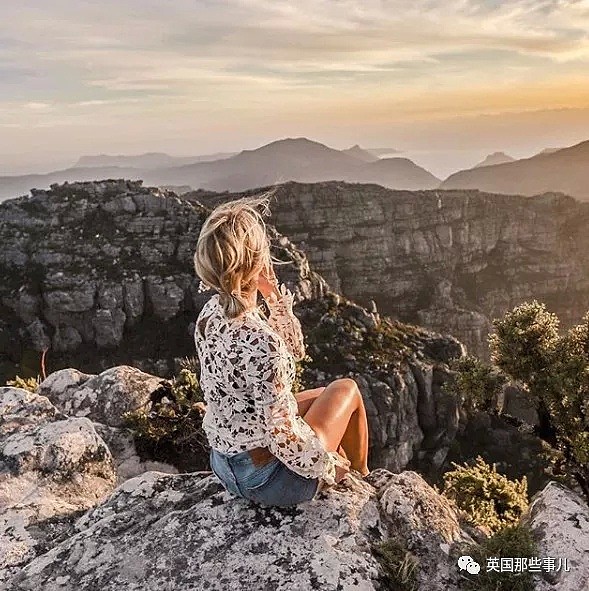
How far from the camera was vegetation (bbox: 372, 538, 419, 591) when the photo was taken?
19.5 ft

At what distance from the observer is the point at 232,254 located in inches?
213

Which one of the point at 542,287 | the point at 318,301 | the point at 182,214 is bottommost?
the point at 542,287

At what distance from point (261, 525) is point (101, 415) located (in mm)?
5610

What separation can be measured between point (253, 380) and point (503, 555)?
3.18 metres

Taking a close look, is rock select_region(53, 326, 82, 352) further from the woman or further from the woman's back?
the woman's back

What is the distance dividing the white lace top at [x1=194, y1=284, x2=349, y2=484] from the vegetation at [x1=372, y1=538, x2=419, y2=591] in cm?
88

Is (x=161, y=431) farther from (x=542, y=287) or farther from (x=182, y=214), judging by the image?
(x=542, y=287)

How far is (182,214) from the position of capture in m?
77.8

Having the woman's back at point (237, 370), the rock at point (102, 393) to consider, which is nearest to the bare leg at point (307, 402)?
the woman's back at point (237, 370)

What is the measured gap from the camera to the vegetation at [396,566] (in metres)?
5.93

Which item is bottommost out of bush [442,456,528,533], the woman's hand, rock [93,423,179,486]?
bush [442,456,528,533]

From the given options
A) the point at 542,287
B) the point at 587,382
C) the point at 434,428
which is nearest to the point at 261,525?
the point at 587,382

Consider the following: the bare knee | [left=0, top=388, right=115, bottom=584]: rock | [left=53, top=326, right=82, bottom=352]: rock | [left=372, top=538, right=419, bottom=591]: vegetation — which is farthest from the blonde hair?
[left=53, top=326, right=82, bottom=352]: rock

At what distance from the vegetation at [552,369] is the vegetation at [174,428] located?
5119 mm
